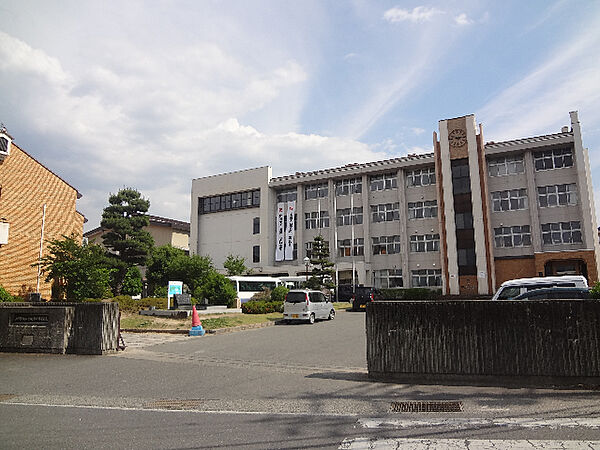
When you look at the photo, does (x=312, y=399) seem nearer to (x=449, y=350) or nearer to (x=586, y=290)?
(x=449, y=350)

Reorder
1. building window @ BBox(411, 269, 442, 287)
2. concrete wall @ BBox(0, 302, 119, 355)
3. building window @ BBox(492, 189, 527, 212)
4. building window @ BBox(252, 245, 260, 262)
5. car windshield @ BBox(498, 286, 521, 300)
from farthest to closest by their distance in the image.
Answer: building window @ BBox(252, 245, 260, 262) → building window @ BBox(411, 269, 442, 287) → building window @ BBox(492, 189, 527, 212) → car windshield @ BBox(498, 286, 521, 300) → concrete wall @ BBox(0, 302, 119, 355)

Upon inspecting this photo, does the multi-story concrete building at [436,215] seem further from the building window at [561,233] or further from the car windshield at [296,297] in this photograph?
the car windshield at [296,297]

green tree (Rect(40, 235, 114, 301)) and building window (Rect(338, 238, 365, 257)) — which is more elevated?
building window (Rect(338, 238, 365, 257))

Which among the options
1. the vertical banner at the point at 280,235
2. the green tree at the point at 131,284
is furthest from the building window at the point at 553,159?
the green tree at the point at 131,284

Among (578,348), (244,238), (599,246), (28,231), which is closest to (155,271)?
(244,238)

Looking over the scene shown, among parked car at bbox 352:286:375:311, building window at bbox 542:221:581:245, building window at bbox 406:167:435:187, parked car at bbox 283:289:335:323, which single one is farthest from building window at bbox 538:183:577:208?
parked car at bbox 283:289:335:323

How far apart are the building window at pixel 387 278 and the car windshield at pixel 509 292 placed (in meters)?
36.9

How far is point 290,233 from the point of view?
190 feet

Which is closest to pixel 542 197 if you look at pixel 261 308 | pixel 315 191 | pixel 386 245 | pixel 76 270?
pixel 386 245

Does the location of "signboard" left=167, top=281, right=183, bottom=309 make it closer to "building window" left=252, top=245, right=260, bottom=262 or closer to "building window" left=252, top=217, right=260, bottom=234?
"building window" left=252, top=245, right=260, bottom=262

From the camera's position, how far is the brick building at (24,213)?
27.8m

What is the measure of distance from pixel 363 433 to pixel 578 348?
4.24m

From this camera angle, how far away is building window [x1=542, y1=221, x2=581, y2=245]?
44062mm

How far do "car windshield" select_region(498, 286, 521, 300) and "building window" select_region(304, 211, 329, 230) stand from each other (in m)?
42.0
